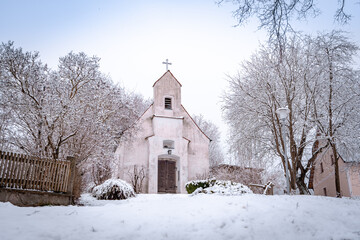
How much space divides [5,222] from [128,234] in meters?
2.25

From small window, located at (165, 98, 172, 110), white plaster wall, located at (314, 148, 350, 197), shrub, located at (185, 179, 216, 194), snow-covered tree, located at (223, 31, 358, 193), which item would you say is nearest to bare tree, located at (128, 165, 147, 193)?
small window, located at (165, 98, 172, 110)

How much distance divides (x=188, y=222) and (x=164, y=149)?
14.9 meters

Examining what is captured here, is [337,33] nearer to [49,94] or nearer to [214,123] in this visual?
[49,94]

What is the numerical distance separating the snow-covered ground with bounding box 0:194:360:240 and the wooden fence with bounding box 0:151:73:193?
7.65ft

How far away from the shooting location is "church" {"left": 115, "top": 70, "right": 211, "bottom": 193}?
1984 centimetres

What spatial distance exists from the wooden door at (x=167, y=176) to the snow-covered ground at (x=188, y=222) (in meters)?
13.5

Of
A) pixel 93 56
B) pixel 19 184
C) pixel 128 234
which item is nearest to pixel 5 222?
pixel 128 234

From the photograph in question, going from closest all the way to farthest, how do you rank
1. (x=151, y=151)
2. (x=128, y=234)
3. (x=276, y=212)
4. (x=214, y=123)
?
(x=128, y=234) < (x=276, y=212) < (x=151, y=151) < (x=214, y=123)

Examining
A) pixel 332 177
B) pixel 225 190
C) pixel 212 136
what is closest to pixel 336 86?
pixel 225 190

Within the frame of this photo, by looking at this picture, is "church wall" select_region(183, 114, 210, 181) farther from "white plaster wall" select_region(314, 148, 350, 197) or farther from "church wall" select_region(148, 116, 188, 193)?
"white plaster wall" select_region(314, 148, 350, 197)

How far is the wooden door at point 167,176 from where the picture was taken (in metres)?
20.4

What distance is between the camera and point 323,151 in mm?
16312

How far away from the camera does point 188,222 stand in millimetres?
5777

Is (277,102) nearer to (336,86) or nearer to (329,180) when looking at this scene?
(336,86)
